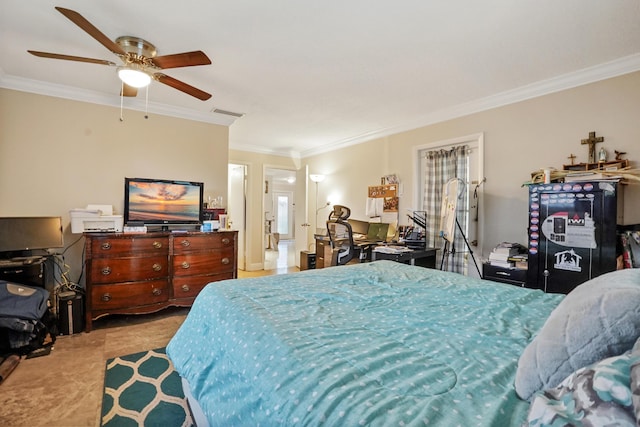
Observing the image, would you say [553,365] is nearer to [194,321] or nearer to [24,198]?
[194,321]

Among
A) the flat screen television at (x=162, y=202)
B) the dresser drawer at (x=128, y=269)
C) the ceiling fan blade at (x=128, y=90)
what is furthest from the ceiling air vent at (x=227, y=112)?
the dresser drawer at (x=128, y=269)

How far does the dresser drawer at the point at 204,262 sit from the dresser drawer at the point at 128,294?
206mm

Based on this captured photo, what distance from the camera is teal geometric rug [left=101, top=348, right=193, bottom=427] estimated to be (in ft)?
5.56

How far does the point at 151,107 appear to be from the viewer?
366 centimetres

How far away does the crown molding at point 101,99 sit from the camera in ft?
9.89

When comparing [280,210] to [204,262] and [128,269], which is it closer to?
[204,262]

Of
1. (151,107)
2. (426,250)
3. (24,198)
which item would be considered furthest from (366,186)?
(24,198)

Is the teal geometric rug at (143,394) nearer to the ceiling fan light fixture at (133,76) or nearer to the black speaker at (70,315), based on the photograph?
the black speaker at (70,315)

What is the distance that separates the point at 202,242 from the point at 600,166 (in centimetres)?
384

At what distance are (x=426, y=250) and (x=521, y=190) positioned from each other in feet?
3.93

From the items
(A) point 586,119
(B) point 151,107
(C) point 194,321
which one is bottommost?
(C) point 194,321

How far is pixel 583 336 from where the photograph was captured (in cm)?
70

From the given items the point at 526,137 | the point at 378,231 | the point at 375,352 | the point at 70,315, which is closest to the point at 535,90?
the point at 526,137

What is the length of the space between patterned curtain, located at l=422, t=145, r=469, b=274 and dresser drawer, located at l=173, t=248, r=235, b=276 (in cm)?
254
